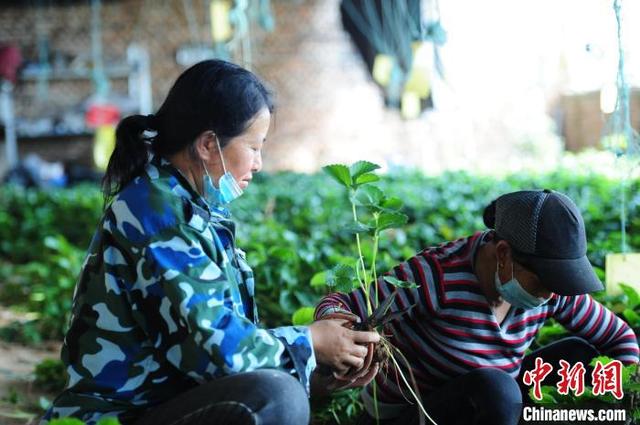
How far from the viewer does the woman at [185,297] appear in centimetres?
140

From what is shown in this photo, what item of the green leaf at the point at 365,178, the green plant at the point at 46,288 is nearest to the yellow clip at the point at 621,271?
the green leaf at the point at 365,178

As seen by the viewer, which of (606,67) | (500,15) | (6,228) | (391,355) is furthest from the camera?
(500,15)

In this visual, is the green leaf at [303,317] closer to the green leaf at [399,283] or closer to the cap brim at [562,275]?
the green leaf at [399,283]

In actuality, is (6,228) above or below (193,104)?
below

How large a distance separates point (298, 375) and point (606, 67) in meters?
1.99

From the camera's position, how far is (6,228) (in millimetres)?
6625

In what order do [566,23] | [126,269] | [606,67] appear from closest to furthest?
[126,269], [606,67], [566,23]

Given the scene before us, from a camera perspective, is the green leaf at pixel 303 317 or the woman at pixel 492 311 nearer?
the woman at pixel 492 311

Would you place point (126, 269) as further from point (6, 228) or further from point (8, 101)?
point (8, 101)

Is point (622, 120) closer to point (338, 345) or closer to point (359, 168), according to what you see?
point (359, 168)

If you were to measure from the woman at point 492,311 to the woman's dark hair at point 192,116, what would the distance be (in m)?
0.50

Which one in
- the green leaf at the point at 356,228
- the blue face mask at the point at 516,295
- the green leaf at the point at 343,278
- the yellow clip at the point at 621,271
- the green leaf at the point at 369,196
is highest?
the green leaf at the point at 369,196

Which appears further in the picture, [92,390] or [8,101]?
[8,101]

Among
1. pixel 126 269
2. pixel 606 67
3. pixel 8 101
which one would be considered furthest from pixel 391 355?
pixel 8 101
